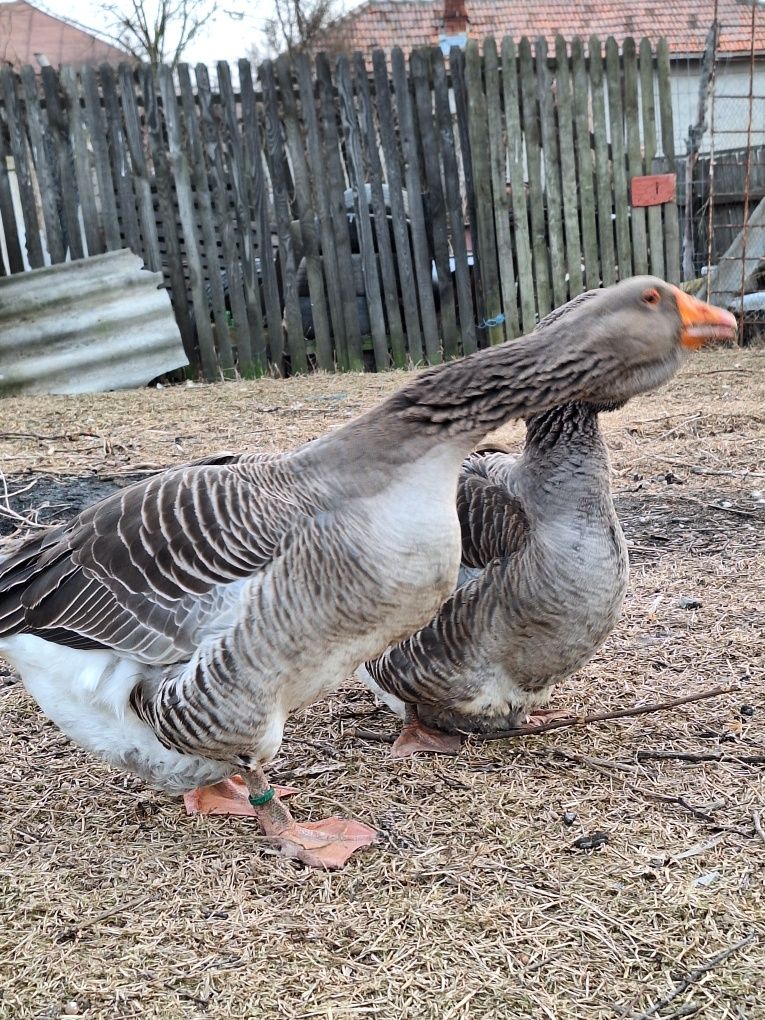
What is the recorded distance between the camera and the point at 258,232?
10.2 metres

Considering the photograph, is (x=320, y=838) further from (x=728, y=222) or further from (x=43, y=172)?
(x=728, y=222)

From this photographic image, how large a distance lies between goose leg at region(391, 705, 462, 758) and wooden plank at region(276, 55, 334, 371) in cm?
706

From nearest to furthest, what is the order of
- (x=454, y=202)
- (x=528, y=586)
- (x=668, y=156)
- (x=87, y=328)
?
1. (x=528, y=586)
2. (x=87, y=328)
3. (x=454, y=202)
4. (x=668, y=156)

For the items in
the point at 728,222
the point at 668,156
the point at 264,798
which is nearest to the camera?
the point at 264,798

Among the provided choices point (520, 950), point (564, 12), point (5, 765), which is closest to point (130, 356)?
point (5, 765)

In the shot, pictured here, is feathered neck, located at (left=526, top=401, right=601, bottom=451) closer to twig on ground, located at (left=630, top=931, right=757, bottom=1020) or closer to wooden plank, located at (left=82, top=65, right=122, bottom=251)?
twig on ground, located at (left=630, top=931, right=757, bottom=1020)

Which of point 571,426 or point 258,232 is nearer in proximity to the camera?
point 571,426

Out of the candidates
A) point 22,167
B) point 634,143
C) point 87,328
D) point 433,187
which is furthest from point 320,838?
point 634,143

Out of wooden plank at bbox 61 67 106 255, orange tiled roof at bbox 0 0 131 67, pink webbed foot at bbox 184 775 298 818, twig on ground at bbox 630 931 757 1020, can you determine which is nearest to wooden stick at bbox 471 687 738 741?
pink webbed foot at bbox 184 775 298 818

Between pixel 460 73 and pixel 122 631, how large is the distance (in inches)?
347

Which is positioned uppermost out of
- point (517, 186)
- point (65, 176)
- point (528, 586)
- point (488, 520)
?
point (65, 176)

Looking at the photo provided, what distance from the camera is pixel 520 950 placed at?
261 cm

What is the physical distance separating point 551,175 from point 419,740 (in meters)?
8.14

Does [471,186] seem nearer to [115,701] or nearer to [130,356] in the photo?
[130,356]
